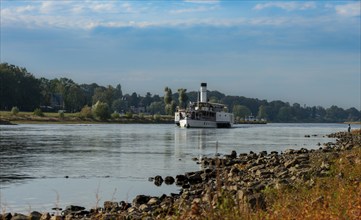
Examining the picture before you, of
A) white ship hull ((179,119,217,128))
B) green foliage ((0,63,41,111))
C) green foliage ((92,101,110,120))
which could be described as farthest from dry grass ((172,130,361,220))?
green foliage ((0,63,41,111))

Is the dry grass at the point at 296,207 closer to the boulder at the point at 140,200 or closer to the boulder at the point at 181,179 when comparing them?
the boulder at the point at 140,200

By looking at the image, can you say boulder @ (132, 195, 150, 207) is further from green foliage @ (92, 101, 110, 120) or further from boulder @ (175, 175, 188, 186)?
green foliage @ (92, 101, 110, 120)

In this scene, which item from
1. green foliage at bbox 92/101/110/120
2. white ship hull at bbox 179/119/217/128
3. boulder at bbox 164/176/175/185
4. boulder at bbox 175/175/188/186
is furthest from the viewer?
green foliage at bbox 92/101/110/120

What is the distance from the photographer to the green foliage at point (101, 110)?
18312 cm

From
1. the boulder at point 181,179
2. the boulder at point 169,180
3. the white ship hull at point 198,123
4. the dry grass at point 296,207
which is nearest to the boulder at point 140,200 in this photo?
the dry grass at point 296,207

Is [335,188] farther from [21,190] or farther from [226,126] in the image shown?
[226,126]

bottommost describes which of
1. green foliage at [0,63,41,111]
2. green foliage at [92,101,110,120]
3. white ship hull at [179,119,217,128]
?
white ship hull at [179,119,217,128]

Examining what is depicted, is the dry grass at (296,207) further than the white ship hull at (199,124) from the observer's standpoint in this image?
No

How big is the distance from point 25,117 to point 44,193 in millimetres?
149776

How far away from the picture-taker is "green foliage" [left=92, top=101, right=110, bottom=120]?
183125 mm

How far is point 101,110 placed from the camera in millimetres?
184125

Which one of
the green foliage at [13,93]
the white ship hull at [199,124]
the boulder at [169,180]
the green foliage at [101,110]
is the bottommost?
the boulder at [169,180]

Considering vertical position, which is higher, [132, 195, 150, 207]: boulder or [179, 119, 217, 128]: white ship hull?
[179, 119, 217, 128]: white ship hull

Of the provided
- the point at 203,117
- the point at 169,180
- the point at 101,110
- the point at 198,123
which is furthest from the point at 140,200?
the point at 101,110
